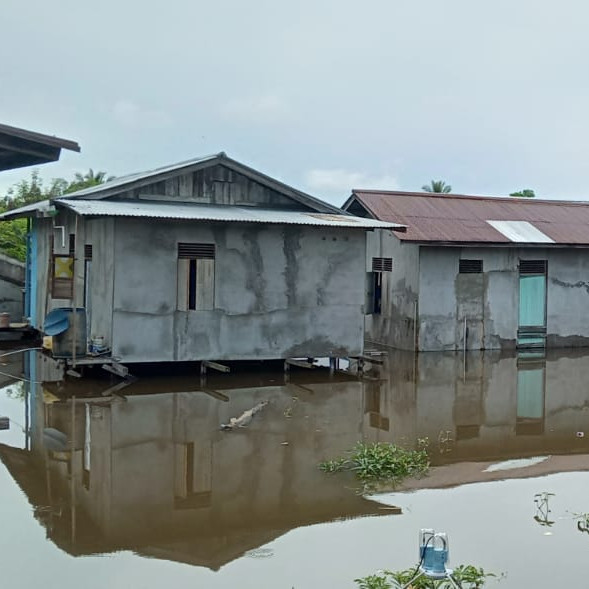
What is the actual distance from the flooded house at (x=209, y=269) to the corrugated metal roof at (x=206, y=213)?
24 millimetres

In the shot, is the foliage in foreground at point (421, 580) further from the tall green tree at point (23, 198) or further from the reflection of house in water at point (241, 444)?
the tall green tree at point (23, 198)

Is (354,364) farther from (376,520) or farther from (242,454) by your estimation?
(376,520)

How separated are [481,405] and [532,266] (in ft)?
26.4

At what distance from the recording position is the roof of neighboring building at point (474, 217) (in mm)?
18500

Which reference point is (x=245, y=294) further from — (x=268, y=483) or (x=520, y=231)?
(x=520, y=231)

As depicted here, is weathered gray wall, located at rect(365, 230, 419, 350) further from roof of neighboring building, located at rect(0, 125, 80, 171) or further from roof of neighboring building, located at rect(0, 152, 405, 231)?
roof of neighboring building, located at rect(0, 125, 80, 171)

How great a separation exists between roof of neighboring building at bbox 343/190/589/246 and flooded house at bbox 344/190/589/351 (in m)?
0.03

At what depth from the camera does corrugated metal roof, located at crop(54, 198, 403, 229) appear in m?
12.6

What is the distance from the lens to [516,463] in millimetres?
8875

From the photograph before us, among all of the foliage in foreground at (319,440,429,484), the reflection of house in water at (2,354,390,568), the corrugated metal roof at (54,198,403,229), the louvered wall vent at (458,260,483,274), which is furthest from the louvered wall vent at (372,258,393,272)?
the foliage in foreground at (319,440,429,484)

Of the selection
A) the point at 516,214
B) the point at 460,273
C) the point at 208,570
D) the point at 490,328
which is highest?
the point at 516,214

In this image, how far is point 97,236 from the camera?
14242mm

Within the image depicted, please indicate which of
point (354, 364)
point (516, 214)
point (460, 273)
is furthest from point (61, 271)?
point (516, 214)

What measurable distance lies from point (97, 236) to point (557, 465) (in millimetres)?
8984
